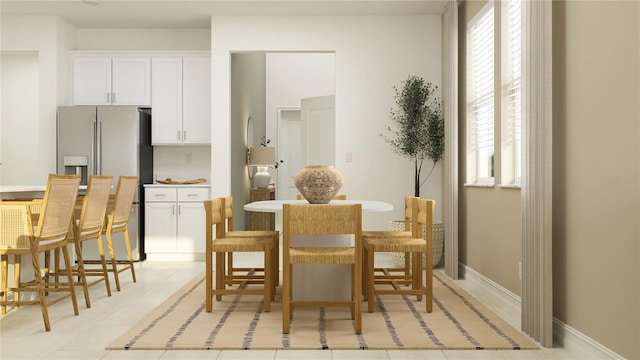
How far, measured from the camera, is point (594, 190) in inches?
103

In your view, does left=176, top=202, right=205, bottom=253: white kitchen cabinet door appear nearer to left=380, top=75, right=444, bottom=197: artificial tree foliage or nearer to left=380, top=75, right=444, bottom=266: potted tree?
left=380, top=75, right=444, bottom=266: potted tree

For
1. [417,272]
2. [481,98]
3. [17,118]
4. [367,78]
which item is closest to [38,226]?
[417,272]

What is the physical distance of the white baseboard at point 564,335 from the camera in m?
2.60

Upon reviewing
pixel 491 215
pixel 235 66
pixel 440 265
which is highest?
pixel 235 66

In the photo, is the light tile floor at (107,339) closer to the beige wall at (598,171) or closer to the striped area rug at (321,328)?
the striped area rug at (321,328)

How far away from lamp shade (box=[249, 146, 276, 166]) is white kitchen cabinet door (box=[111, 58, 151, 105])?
188 centimetres

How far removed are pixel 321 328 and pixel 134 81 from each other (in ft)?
13.7

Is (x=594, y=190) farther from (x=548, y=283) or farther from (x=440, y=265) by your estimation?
(x=440, y=265)

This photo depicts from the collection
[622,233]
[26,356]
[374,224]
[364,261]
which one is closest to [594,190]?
[622,233]

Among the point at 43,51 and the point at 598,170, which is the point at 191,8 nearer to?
the point at 43,51

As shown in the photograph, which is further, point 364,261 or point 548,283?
point 364,261

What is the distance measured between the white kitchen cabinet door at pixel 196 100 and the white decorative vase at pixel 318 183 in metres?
2.86

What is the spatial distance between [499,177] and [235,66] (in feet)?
13.1

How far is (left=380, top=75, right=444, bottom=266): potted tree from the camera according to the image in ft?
17.9
